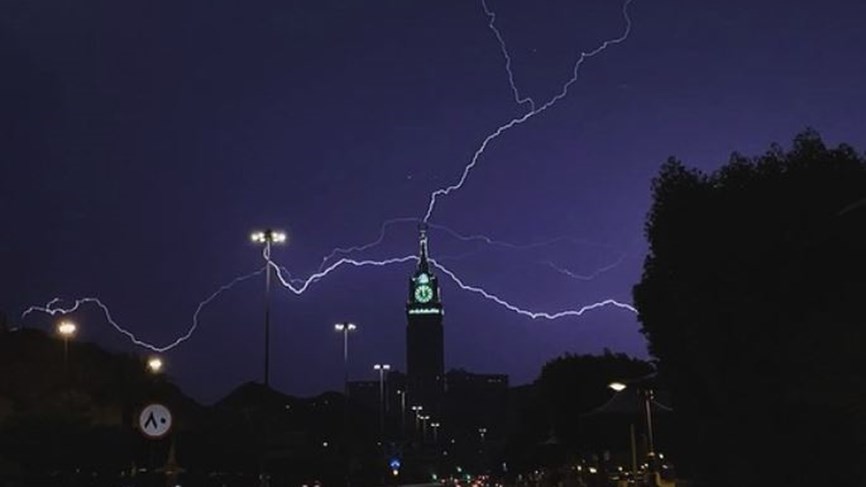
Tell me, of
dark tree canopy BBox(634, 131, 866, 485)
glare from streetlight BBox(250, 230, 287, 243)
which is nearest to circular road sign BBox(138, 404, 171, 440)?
dark tree canopy BBox(634, 131, 866, 485)

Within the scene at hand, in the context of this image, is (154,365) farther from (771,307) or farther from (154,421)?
(154,421)

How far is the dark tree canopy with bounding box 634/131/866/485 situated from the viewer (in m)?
13.2

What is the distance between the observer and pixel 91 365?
150 ft

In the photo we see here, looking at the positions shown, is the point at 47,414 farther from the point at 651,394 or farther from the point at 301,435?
the point at 301,435

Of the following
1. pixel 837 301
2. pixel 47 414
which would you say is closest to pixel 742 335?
pixel 837 301

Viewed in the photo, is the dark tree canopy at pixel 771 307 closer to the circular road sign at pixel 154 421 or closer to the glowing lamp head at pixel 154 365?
the circular road sign at pixel 154 421

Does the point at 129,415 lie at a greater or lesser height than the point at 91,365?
lesser

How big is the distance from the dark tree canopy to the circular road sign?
7895 mm

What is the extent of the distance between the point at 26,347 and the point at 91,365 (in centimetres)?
463

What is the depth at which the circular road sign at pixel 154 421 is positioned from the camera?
9359 millimetres

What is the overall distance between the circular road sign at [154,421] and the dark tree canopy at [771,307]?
789 cm

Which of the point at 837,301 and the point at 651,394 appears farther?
the point at 651,394

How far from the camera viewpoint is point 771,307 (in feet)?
47.7

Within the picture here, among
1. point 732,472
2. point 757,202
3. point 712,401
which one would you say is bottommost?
point 732,472
